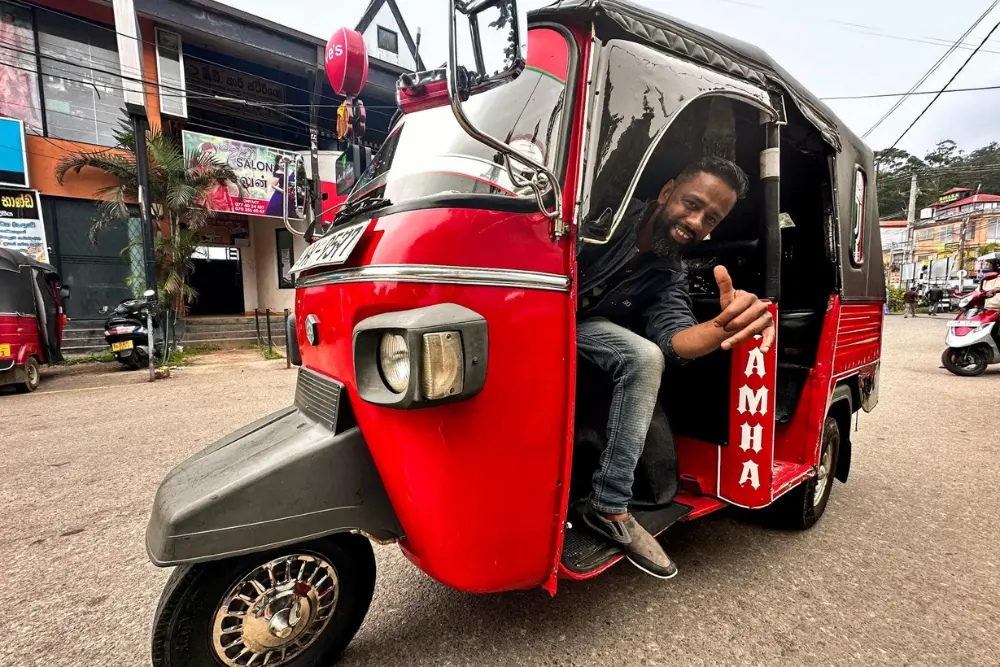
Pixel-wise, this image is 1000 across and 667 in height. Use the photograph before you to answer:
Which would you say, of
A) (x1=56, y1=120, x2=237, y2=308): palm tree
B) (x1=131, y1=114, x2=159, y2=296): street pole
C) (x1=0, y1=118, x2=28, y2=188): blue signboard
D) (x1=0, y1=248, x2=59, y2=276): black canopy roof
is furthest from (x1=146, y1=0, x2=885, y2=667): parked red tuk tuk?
(x1=0, y1=118, x2=28, y2=188): blue signboard

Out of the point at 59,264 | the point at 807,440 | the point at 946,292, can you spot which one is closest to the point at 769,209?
the point at 807,440

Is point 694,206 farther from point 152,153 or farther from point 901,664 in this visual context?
point 152,153

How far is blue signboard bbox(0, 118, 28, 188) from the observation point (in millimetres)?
10367

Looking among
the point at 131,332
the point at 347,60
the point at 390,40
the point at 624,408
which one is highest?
the point at 390,40

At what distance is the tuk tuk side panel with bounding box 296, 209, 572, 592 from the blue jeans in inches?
13.4

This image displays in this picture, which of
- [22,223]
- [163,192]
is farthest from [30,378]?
[22,223]

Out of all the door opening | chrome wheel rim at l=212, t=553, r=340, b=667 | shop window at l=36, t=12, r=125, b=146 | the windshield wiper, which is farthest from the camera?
the door opening

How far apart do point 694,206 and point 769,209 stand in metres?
0.43

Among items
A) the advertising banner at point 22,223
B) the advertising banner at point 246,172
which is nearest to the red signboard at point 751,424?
the advertising banner at point 246,172

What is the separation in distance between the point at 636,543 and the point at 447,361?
1.15 meters

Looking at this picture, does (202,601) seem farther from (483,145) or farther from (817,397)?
(817,397)

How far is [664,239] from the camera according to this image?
2.22 meters

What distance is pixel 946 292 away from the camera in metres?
28.1

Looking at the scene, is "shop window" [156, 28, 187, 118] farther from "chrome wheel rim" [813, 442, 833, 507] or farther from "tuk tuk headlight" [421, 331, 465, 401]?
"chrome wheel rim" [813, 442, 833, 507]
